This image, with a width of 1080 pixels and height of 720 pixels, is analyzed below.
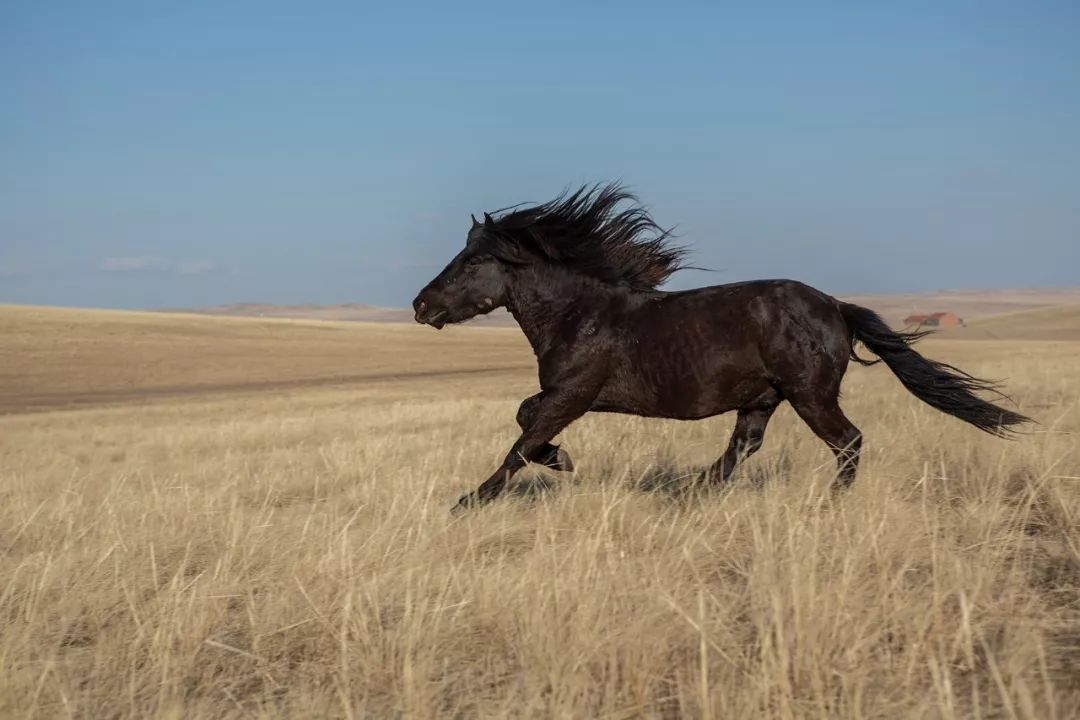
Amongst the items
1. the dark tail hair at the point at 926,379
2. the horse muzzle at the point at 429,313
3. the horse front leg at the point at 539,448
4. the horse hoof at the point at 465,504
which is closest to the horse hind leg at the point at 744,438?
the dark tail hair at the point at 926,379

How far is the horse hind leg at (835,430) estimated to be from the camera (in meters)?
5.95

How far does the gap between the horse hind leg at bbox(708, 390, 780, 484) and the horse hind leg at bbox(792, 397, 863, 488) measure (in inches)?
18.8

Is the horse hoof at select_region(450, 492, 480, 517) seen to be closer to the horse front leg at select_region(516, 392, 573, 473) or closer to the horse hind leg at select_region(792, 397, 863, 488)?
the horse front leg at select_region(516, 392, 573, 473)

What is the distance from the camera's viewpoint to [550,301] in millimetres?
6641

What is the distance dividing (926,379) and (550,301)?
2.66 meters

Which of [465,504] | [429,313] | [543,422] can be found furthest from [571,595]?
[429,313]

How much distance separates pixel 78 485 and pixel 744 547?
6.54 metres

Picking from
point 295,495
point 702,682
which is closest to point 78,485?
point 295,495

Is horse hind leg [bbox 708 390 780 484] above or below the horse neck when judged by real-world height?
below

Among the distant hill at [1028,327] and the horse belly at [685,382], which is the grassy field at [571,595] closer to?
the horse belly at [685,382]

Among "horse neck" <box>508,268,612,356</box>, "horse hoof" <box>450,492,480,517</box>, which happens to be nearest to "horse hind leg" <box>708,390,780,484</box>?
"horse neck" <box>508,268,612,356</box>

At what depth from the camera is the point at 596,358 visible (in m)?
6.27

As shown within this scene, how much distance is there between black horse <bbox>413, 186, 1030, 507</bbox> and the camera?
596cm

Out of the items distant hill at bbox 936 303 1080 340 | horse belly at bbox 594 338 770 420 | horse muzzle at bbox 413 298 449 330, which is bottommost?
distant hill at bbox 936 303 1080 340
